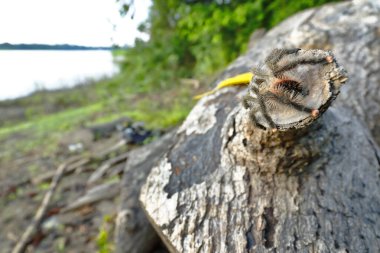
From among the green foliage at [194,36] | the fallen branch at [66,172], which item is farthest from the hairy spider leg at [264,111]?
the fallen branch at [66,172]

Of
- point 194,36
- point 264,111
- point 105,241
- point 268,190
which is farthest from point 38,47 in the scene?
point 194,36

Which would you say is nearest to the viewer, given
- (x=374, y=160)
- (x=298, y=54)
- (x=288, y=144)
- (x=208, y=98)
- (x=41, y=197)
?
(x=298, y=54)

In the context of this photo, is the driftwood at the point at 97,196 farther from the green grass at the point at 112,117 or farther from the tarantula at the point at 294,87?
the tarantula at the point at 294,87

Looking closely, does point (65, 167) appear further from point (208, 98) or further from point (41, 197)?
point (208, 98)

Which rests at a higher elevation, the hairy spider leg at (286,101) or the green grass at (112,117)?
the hairy spider leg at (286,101)

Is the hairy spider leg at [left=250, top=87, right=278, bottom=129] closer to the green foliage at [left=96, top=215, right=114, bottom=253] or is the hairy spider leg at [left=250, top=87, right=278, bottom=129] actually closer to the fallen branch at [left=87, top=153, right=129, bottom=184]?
the green foliage at [left=96, top=215, right=114, bottom=253]

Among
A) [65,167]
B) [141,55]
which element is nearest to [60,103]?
[141,55]

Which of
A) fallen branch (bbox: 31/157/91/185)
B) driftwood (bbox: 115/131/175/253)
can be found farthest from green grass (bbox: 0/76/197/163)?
driftwood (bbox: 115/131/175/253)
